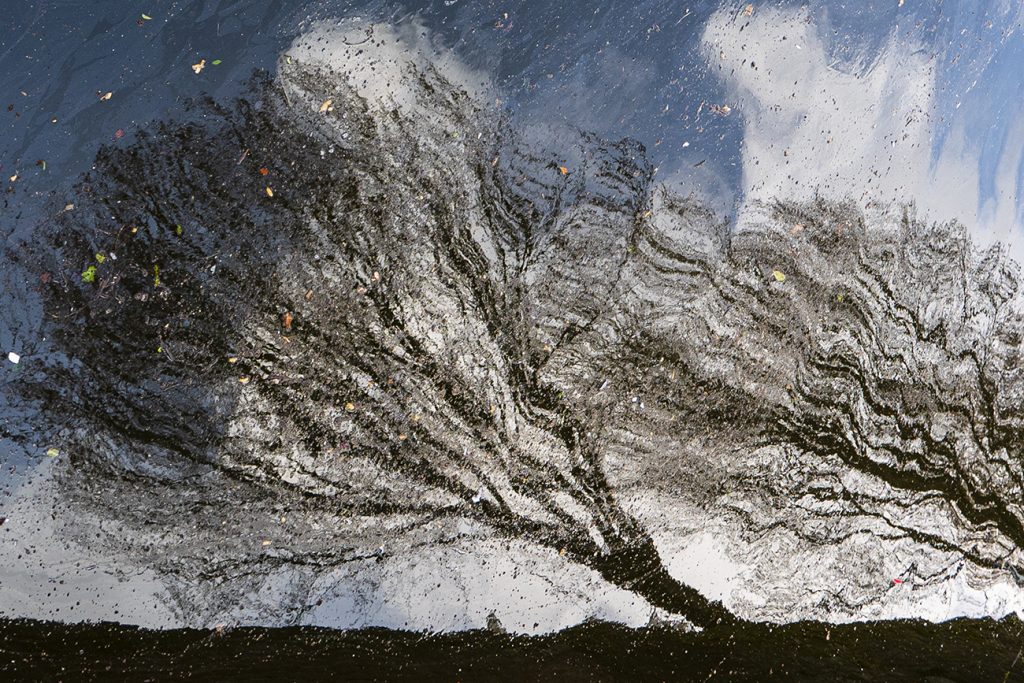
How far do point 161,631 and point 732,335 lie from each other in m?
2.44

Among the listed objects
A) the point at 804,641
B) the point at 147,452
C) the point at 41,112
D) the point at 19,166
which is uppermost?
the point at 41,112

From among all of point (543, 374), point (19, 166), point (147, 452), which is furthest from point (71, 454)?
point (543, 374)

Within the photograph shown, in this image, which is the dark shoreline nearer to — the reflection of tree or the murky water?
the murky water

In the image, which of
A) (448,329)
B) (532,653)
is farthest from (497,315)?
(532,653)

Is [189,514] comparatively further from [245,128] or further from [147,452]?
[245,128]

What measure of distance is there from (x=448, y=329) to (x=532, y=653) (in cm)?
130

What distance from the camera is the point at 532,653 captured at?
7.85 feet

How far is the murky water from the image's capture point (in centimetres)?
222

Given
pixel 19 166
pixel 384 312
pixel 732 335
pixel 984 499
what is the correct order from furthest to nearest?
pixel 984 499 < pixel 732 335 < pixel 384 312 < pixel 19 166

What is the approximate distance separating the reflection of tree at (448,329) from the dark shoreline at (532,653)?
0.21 meters

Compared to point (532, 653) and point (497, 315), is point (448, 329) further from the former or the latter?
point (532, 653)

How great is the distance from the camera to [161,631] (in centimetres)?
223

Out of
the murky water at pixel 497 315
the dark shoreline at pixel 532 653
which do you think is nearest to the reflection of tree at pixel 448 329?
the murky water at pixel 497 315

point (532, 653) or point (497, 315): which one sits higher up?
point (497, 315)
